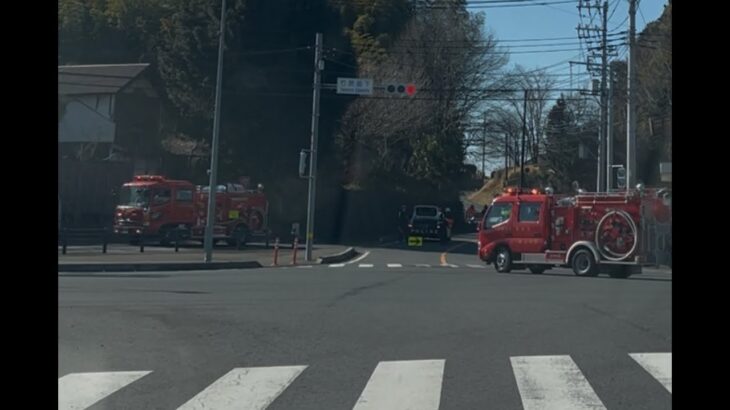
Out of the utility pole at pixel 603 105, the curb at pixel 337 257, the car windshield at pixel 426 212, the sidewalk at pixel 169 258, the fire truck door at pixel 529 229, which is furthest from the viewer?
the car windshield at pixel 426 212

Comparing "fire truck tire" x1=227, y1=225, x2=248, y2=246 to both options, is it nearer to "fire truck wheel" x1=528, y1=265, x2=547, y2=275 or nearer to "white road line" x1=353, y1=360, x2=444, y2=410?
"fire truck wheel" x1=528, y1=265, x2=547, y2=275

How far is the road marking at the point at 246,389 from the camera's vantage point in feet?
28.5

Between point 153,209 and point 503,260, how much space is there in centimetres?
1742

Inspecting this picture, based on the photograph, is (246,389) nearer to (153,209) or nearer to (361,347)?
(361,347)

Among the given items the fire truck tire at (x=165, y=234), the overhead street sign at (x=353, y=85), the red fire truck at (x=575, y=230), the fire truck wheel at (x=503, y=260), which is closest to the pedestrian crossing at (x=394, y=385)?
the red fire truck at (x=575, y=230)

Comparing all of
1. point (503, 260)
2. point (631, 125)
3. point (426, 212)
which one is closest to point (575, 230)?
point (503, 260)

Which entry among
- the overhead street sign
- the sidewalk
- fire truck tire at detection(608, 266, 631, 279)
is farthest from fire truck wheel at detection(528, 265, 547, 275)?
the overhead street sign

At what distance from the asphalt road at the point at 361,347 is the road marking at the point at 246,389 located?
0.07 feet

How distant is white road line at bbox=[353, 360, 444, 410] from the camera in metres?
8.67

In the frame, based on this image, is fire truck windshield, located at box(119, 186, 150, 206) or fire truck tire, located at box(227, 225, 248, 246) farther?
fire truck tire, located at box(227, 225, 248, 246)

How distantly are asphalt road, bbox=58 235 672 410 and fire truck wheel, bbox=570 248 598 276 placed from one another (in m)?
5.50

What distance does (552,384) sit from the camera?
9594 millimetres

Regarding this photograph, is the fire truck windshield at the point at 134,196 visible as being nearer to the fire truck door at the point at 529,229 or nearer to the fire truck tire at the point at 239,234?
the fire truck tire at the point at 239,234

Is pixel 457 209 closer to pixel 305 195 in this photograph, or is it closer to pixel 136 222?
pixel 305 195
